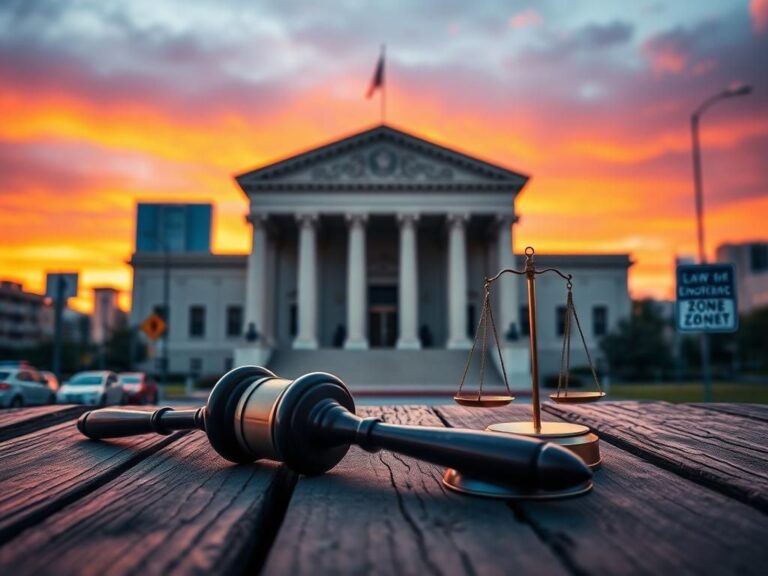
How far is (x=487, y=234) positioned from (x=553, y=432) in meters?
47.9

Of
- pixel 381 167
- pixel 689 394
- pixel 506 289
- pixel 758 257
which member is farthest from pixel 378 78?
pixel 758 257

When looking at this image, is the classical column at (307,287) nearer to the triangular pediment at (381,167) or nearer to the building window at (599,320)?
the triangular pediment at (381,167)

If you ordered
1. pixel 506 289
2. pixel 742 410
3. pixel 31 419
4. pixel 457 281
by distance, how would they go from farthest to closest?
pixel 457 281 → pixel 506 289 → pixel 742 410 → pixel 31 419

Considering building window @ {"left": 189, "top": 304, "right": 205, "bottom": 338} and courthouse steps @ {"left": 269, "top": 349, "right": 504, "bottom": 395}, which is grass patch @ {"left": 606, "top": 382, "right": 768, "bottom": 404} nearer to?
courthouse steps @ {"left": 269, "top": 349, "right": 504, "bottom": 395}

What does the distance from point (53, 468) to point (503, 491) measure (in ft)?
5.05

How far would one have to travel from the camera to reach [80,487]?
5.83 feet

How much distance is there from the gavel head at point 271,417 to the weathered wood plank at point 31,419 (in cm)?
152

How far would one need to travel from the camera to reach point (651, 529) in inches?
54.1

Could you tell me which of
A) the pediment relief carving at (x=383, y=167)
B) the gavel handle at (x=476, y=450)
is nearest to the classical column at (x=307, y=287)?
the pediment relief carving at (x=383, y=167)

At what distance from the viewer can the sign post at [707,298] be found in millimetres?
8016

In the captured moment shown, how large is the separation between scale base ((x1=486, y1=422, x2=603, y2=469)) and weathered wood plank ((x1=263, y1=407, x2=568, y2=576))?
300 mm

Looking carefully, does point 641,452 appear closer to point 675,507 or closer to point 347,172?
point 675,507

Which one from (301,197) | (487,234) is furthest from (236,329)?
(487,234)

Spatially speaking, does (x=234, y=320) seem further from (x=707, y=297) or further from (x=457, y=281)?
(x=707, y=297)
